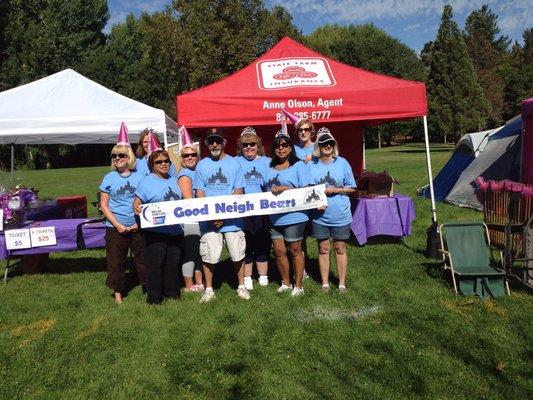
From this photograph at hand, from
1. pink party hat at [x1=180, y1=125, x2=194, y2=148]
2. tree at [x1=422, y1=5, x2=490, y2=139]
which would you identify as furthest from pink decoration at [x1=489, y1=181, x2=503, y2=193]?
tree at [x1=422, y1=5, x2=490, y2=139]

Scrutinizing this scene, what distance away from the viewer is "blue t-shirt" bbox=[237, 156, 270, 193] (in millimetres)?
5109

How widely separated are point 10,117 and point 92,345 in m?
4.13

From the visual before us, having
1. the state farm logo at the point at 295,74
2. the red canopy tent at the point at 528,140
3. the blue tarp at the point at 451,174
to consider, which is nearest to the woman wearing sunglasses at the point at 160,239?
the state farm logo at the point at 295,74

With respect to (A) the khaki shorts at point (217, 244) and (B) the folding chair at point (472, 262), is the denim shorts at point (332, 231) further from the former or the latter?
(B) the folding chair at point (472, 262)

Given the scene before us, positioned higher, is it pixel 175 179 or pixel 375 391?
pixel 175 179

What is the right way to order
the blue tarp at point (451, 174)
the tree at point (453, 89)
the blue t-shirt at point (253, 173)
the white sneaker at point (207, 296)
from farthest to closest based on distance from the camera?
1. the tree at point (453, 89)
2. the blue tarp at point (451, 174)
3. the blue t-shirt at point (253, 173)
4. the white sneaker at point (207, 296)

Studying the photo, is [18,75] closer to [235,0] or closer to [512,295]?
[235,0]

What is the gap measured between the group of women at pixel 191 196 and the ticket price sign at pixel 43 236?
1272mm

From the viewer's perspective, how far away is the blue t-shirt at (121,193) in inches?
189

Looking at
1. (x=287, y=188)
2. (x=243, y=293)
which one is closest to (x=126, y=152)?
(x=287, y=188)

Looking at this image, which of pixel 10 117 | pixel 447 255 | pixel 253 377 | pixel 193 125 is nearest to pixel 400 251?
pixel 447 255

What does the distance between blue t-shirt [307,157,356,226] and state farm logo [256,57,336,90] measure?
7.10 feet

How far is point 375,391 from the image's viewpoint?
3.18 metres

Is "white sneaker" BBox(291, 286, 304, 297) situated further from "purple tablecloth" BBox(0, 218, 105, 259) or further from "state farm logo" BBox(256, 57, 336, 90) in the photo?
"state farm logo" BBox(256, 57, 336, 90)
